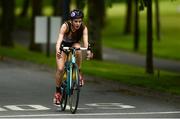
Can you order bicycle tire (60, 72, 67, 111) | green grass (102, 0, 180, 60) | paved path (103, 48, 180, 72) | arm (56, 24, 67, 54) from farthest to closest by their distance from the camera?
green grass (102, 0, 180, 60) < paved path (103, 48, 180, 72) < bicycle tire (60, 72, 67, 111) < arm (56, 24, 67, 54)

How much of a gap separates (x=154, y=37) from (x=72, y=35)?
44763mm

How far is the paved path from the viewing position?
35747 mm

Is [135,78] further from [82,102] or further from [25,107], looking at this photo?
[25,107]

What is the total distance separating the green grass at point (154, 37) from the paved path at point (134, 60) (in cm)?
130

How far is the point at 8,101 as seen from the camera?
664 inches

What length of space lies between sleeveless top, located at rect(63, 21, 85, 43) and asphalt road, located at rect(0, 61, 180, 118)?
129 centimetres

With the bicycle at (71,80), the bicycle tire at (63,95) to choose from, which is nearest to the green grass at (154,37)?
the bicycle tire at (63,95)

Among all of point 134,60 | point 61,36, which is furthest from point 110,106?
point 134,60

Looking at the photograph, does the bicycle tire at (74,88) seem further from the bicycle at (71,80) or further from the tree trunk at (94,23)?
the tree trunk at (94,23)

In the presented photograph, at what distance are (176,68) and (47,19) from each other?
6.63 m

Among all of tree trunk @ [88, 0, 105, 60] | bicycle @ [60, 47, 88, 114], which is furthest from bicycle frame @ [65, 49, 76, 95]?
tree trunk @ [88, 0, 105, 60]

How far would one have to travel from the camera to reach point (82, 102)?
55.2ft

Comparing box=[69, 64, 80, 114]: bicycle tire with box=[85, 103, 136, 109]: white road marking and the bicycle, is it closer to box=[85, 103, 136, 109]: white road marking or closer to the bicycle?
the bicycle

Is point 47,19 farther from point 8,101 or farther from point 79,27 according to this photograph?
point 79,27
